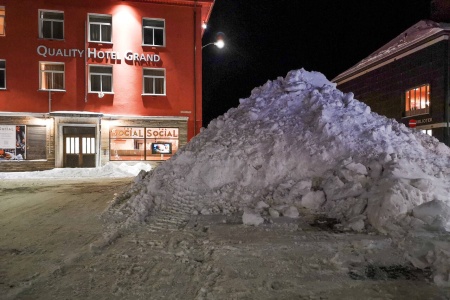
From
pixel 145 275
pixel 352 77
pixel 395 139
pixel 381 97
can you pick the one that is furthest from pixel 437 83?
pixel 145 275

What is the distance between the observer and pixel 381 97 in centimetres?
2755

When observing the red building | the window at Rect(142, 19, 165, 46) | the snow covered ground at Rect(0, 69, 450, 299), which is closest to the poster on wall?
the red building

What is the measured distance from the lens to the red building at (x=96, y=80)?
1942 centimetres

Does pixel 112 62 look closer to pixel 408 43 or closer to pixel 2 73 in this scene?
pixel 2 73

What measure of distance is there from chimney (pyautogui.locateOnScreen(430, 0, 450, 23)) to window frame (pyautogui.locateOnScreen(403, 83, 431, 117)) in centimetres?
521

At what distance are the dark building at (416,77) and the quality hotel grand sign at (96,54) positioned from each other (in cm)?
1518

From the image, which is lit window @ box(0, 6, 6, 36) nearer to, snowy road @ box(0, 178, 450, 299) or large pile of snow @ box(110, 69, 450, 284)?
large pile of snow @ box(110, 69, 450, 284)

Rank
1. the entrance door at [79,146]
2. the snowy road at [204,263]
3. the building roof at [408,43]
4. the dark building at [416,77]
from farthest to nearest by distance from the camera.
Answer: the building roof at [408,43] → the dark building at [416,77] → the entrance door at [79,146] → the snowy road at [204,263]

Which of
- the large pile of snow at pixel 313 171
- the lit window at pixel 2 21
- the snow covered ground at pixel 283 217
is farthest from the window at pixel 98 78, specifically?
the large pile of snow at pixel 313 171

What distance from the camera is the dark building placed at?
70.1 feet

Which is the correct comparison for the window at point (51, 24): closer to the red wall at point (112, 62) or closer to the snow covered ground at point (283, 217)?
the red wall at point (112, 62)

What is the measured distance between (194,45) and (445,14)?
17458 millimetres

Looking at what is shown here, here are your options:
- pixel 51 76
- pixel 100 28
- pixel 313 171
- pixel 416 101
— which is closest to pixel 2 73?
pixel 51 76

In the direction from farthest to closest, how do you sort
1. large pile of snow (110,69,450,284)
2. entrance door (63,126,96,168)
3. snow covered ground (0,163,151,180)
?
1. entrance door (63,126,96,168)
2. snow covered ground (0,163,151,180)
3. large pile of snow (110,69,450,284)
